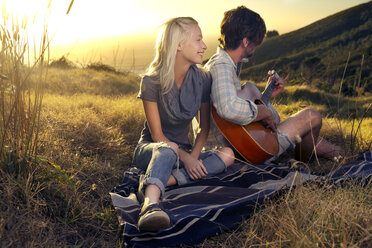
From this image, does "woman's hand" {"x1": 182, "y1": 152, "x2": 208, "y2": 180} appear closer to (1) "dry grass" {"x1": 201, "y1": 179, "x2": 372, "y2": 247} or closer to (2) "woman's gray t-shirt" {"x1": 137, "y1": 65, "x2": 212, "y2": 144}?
(2) "woman's gray t-shirt" {"x1": 137, "y1": 65, "x2": 212, "y2": 144}

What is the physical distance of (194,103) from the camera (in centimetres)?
302

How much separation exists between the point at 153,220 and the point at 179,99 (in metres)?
1.23

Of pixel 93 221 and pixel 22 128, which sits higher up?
pixel 22 128

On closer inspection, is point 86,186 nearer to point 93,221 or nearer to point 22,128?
point 93,221

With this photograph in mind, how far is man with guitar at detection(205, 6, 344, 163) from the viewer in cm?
298

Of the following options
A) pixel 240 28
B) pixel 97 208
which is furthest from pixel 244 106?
pixel 97 208

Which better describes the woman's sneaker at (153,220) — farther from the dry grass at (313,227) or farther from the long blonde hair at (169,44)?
the long blonde hair at (169,44)

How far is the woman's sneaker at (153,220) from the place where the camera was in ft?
6.60

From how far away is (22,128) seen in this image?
218cm

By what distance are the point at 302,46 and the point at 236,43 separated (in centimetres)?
2761

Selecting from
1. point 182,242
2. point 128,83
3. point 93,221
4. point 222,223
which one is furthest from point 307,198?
point 128,83

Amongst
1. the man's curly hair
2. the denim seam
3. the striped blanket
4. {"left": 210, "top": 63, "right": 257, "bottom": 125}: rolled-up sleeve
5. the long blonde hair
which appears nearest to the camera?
the striped blanket

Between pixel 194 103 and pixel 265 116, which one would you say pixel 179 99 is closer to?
pixel 194 103

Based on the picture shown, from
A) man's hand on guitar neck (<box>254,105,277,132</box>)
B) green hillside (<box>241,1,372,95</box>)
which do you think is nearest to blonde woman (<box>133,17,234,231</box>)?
man's hand on guitar neck (<box>254,105,277,132</box>)
